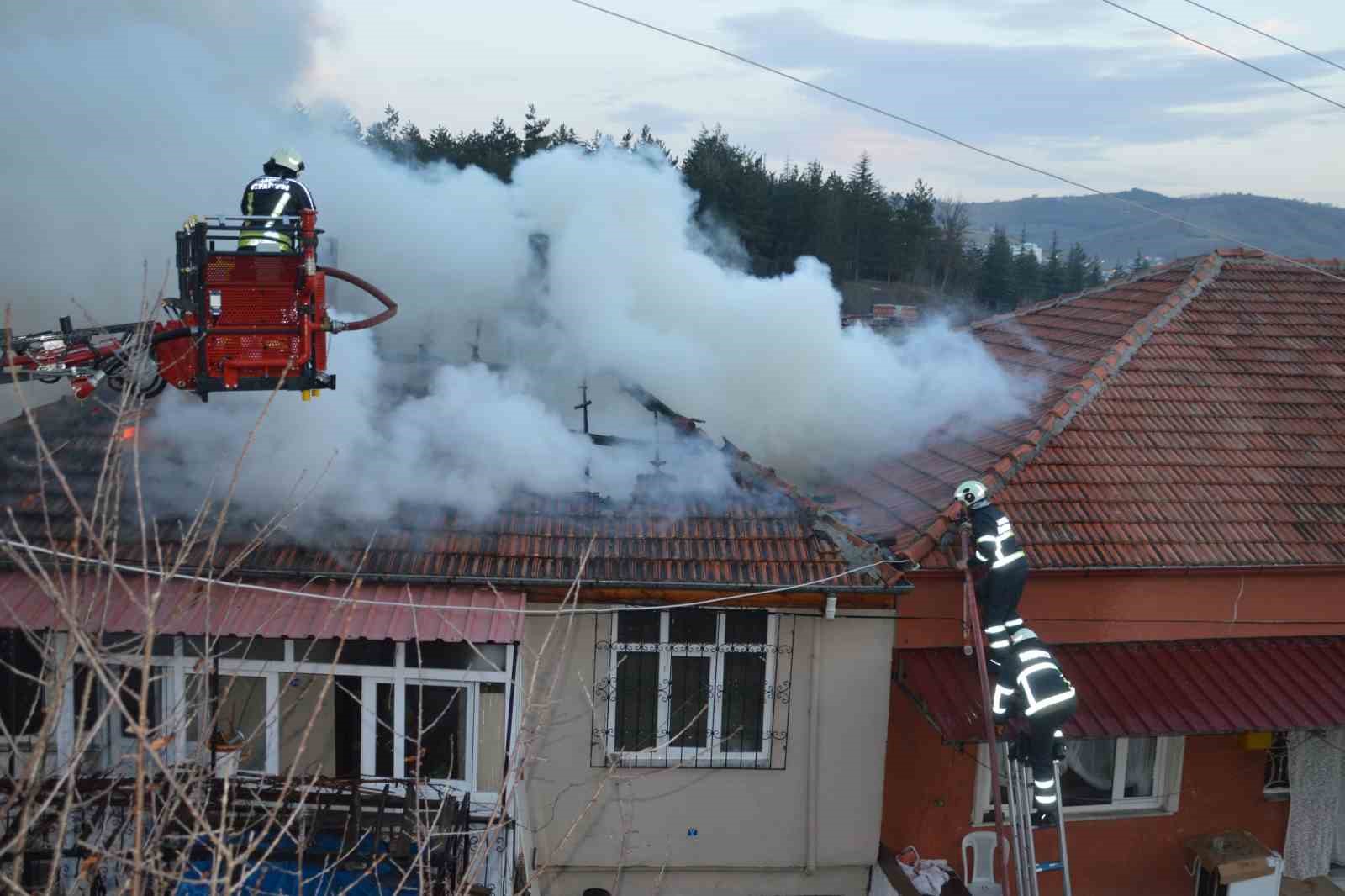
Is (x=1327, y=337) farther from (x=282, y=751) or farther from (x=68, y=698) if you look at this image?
(x=68, y=698)

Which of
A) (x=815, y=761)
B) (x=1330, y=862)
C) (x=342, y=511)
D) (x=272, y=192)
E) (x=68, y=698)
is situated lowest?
(x=1330, y=862)

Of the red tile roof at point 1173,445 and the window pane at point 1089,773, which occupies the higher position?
the red tile roof at point 1173,445

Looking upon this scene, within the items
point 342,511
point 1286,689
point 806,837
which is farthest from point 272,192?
point 1286,689

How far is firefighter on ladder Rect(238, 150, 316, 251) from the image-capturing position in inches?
305

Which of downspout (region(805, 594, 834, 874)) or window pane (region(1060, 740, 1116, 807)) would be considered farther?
window pane (region(1060, 740, 1116, 807))

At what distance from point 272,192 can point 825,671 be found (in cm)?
557

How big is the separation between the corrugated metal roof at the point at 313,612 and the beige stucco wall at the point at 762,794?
105cm

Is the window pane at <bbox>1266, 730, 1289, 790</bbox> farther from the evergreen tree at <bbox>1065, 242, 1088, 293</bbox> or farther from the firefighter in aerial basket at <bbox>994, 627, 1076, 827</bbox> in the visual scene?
the evergreen tree at <bbox>1065, 242, 1088, 293</bbox>

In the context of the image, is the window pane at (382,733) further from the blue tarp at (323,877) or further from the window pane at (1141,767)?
the window pane at (1141,767)

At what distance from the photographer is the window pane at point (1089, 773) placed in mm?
9234

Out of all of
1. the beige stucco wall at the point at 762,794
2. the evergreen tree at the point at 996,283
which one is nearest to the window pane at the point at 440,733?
the beige stucco wall at the point at 762,794

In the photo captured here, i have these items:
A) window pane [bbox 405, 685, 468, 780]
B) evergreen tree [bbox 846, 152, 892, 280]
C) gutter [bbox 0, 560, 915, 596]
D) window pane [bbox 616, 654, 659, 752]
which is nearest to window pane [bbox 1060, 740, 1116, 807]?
gutter [bbox 0, 560, 915, 596]

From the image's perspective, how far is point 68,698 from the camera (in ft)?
25.3

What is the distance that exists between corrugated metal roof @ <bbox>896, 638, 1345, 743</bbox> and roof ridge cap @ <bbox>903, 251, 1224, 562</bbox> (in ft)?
3.37
